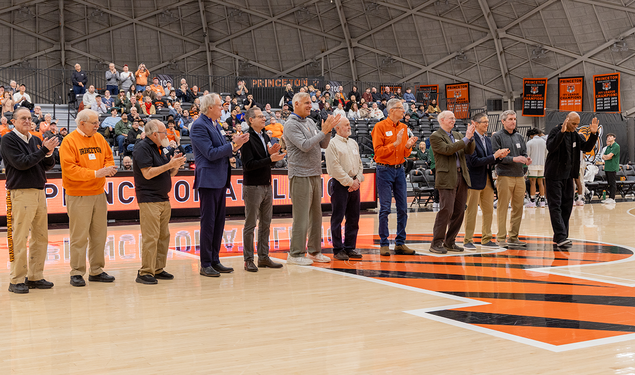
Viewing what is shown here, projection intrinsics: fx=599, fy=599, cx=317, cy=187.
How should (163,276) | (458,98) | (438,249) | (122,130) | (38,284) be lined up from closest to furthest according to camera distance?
(38,284), (163,276), (438,249), (122,130), (458,98)

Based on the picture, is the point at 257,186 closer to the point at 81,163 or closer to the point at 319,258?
the point at 319,258

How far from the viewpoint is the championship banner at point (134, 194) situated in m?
11.9

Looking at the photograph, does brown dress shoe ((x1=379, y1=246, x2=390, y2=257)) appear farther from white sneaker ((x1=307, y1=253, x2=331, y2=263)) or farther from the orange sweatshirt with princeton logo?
the orange sweatshirt with princeton logo

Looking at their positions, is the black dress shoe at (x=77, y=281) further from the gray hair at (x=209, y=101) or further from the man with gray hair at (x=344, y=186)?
the man with gray hair at (x=344, y=186)

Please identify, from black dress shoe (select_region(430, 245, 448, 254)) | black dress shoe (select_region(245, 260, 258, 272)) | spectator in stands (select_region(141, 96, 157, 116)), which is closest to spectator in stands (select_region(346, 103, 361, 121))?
spectator in stands (select_region(141, 96, 157, 116))

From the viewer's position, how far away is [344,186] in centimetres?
744

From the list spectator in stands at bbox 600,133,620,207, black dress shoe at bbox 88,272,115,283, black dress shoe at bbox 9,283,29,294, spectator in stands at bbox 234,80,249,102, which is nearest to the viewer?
black dress shoe at bbox 9,283,29,294

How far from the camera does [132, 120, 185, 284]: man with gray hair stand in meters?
6.07

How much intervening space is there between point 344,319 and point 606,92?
2580 centimetres

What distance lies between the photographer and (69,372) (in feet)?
11.0

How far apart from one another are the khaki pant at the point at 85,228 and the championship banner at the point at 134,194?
206 inches

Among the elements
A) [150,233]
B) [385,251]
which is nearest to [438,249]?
[385,251]

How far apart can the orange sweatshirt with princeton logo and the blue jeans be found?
10.6 feet

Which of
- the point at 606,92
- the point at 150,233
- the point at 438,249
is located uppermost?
the point at 606,92
